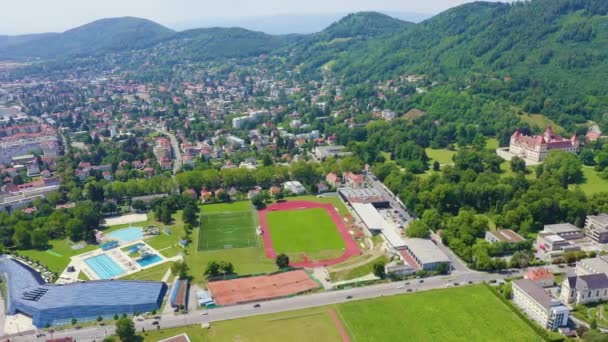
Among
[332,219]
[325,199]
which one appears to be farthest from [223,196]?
[332,219]

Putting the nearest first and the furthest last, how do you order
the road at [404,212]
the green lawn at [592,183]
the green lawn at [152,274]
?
the green lawn at [152,274] → the road at [404,212] → the green lawn at [592,183]

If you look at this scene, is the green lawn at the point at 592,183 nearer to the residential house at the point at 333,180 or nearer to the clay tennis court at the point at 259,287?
the residential house at the point at 333,180

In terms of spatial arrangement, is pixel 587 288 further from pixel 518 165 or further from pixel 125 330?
pixel 125 330

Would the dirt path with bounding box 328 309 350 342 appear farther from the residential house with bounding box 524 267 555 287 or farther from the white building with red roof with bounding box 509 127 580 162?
the white building with red roof with bounding box 509 127 580 162

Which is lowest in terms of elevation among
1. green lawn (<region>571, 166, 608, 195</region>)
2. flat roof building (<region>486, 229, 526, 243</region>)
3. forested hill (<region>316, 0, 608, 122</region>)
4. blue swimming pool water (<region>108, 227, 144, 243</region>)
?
blue swimming pool water (<region>108, 227, 144, 243</region>)

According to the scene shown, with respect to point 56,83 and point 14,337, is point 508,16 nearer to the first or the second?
point 14,337

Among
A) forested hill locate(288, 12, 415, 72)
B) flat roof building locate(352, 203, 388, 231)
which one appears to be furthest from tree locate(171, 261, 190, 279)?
forested hill locate(288, 12, 415, 72)

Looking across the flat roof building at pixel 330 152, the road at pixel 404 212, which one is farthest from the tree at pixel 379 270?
the flat roof building at pixel 330 152

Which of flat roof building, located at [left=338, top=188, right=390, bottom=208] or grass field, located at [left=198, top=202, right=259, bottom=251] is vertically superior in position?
flat roof building, located at [left=338, top=188, right=390, bottom=208]
